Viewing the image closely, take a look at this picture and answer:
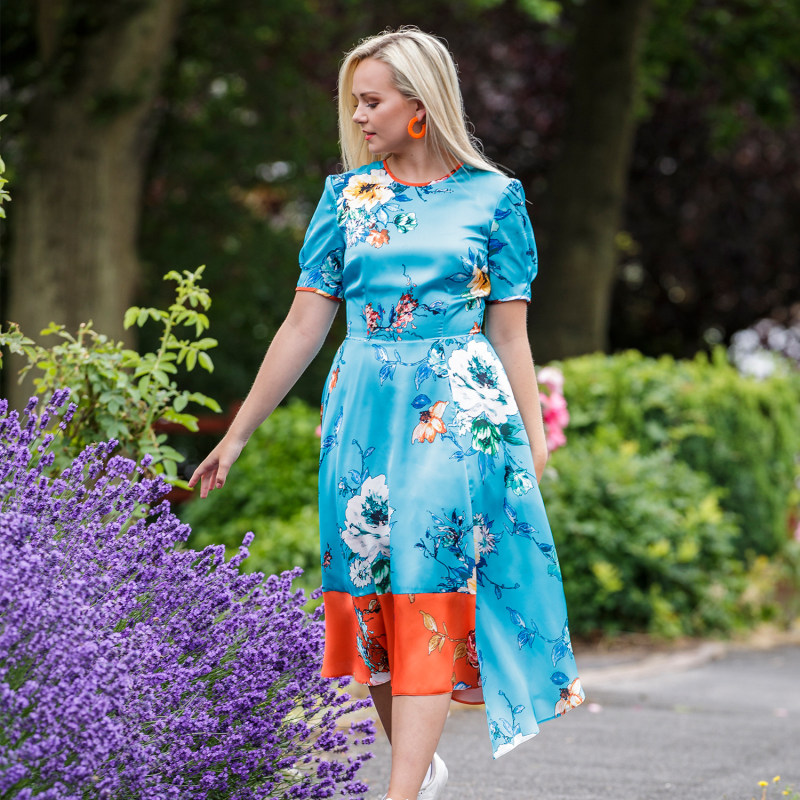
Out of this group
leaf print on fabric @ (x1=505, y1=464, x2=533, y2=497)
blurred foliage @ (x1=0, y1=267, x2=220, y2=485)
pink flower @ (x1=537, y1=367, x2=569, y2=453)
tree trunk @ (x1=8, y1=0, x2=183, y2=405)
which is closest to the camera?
leaf print on fabric @ (x1=505, y1=464, x2=533, y2=497)

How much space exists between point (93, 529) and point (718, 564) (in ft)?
17.1

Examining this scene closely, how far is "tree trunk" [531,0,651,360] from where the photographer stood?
1112 cm

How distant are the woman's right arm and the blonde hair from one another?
415mm

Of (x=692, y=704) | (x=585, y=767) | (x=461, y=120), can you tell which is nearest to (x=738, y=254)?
(x=692, y=704)

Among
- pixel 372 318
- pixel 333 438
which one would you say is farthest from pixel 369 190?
pixel 333 438

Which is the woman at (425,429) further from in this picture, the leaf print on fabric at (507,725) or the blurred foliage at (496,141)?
the blurred foliage at (496,141)

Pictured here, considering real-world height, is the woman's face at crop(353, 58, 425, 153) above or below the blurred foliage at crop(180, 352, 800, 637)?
above

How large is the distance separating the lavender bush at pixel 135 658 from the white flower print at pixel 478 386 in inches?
24.1

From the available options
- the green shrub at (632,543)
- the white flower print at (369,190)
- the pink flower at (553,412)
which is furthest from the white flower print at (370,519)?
the green shrub at (632,543)

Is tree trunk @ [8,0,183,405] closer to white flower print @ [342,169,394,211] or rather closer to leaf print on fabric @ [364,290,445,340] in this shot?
white flower print @ [342,169,394,211]

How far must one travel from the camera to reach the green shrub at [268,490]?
23.9 feet

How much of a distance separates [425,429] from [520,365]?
331mm

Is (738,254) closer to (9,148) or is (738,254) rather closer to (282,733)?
(9,148)

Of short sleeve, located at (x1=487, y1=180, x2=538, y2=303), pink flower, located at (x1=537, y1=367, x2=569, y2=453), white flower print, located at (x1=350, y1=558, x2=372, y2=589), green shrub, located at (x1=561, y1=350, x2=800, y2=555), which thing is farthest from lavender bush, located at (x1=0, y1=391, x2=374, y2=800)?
green shrub, located at (x1=561, y1=350, x2=800, y2=555)
